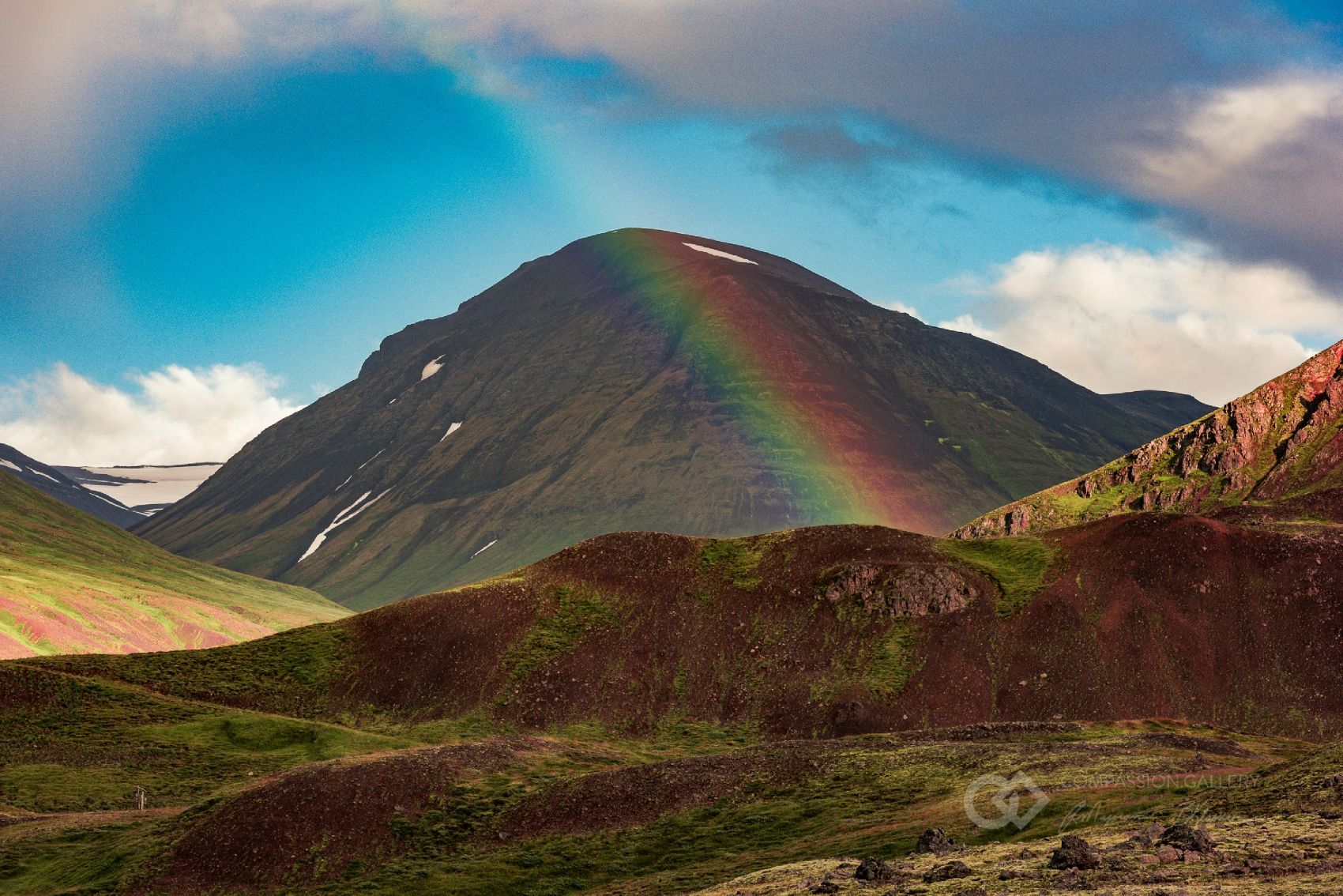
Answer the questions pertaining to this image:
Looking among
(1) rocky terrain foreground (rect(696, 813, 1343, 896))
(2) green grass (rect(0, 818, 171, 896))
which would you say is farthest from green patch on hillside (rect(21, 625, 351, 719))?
(1) rocky terrain foreground (rect(696, 813, 1343, 896))

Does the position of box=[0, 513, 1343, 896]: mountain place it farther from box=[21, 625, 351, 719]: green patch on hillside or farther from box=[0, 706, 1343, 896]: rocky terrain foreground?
box=[21, 625, 351, 719]: green patch on hillside

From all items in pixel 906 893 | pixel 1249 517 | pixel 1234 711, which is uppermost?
pixel 1249 517

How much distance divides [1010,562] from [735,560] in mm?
35819

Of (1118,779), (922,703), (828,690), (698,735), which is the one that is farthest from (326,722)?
(1118,779)

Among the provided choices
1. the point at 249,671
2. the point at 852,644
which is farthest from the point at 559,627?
the point at 249,671

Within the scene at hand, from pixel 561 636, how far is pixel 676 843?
7614 cm

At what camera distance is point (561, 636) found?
145 m

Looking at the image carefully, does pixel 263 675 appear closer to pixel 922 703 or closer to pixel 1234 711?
pixel 922 703

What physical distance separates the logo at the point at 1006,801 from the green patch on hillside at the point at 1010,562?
72619mm

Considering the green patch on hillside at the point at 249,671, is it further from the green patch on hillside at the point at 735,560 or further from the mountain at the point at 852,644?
the green patch on hillside at the point at 735,560

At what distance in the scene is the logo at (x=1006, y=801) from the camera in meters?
56.5

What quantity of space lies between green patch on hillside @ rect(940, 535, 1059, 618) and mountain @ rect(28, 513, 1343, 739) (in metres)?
0.39

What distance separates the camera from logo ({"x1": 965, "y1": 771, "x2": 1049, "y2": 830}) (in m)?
56.5

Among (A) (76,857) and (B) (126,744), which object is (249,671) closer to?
(B) (126,744)
